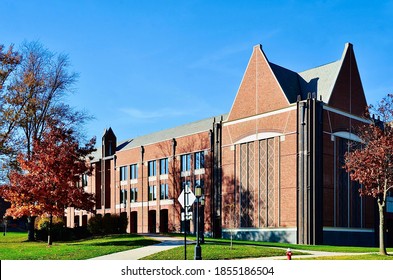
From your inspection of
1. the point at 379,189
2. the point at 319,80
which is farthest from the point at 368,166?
the point at 319,80

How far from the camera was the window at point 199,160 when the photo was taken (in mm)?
54219

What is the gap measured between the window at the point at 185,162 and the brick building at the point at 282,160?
106mm

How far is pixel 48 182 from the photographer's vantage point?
37406 millimetres

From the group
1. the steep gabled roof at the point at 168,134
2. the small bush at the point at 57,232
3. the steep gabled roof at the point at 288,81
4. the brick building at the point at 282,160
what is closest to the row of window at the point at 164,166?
the brick building at the point at 282,160

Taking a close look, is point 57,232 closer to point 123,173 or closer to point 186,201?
point 123,173

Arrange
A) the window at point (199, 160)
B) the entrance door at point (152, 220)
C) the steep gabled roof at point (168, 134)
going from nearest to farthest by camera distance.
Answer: the window at point (199, 160) < the steep gabled roof at point (168, 134) < the entrance door at point (152, 220)

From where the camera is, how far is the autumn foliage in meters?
37.2

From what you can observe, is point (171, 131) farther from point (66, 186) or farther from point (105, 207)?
point (66, 186)

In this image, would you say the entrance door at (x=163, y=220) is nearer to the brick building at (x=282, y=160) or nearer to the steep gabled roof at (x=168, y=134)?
the brick building at (x=282, y=160)

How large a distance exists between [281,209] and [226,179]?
7.58m

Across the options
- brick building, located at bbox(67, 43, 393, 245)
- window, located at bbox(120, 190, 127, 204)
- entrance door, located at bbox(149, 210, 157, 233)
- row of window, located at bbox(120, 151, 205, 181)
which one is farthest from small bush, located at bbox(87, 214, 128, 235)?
window, located at bbox(120, 190, 127, 204)

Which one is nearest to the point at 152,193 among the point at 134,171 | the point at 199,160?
the point at 134,171

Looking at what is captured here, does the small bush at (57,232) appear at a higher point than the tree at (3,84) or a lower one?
lower

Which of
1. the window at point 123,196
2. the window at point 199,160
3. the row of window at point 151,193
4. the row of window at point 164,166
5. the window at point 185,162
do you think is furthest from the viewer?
the window at point 123,196
